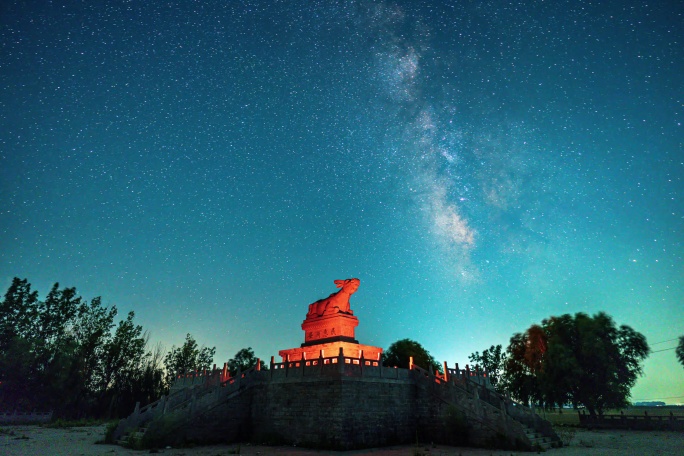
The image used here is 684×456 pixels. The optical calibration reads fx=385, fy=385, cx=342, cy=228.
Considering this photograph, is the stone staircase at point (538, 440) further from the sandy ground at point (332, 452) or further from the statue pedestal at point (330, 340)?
the statue pedestal at point (330, 340)

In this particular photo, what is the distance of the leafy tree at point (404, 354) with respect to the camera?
2021 inches

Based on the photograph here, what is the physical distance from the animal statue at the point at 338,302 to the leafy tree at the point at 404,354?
1981 cm

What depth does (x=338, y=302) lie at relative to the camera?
33844mm

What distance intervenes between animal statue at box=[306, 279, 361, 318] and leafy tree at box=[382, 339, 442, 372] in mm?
19814

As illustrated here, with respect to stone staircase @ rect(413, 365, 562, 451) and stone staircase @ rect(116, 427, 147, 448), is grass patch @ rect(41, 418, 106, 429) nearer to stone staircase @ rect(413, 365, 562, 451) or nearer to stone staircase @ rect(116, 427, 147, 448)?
stone staircase @ rect(116, 427, 147, 448)

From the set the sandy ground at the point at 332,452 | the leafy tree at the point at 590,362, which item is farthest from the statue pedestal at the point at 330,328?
the leafy tree at the point at 590,362

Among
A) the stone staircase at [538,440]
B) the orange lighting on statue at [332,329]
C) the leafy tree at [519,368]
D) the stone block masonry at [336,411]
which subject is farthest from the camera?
the leafy tree at [519,368]

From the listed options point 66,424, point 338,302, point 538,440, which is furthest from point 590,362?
point 66,424

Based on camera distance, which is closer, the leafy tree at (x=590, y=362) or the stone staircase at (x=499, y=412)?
the stone staircase at (x=499, y=412)

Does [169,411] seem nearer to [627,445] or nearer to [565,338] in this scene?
[627,445]

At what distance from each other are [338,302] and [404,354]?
2430 cm

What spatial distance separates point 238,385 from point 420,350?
35060 millimetres

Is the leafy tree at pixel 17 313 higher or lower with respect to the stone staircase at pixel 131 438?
higher

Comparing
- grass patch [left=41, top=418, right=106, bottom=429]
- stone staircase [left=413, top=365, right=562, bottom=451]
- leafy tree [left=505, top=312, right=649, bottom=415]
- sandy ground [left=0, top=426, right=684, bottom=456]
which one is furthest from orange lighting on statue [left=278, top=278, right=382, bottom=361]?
grass patch [left=41, top=418, right=106, bottom=429]
